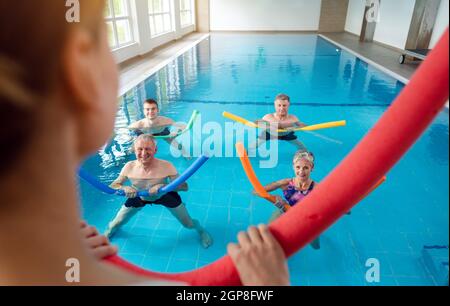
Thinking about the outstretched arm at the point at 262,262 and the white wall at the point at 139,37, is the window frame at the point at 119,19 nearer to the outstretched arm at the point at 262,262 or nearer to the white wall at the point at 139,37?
the white wall at the point at 139,37

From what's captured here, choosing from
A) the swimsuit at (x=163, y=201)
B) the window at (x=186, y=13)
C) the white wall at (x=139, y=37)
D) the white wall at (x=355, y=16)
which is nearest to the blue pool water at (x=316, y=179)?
the swimsuit at (x=163, y=201)

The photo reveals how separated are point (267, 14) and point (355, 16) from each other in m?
5.42

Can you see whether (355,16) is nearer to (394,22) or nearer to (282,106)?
(394,22)

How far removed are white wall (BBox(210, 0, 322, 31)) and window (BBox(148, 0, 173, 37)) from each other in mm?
6316

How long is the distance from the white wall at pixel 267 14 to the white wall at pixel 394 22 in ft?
22.8

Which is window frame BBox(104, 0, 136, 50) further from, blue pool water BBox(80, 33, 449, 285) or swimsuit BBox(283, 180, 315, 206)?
swimsuit BBox(283, 180, 315, 206)

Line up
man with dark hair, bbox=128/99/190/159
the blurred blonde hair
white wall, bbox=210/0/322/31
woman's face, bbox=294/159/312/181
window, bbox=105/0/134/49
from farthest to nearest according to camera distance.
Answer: white wall, bbox=210/0/322/31 < window, bbox=105/0/134/49 < man with dark hair, bbox=128/99/190/159 < woman's face, bbox=294/159/312/181 < the blurred blonde hair

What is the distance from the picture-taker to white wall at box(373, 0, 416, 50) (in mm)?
11656

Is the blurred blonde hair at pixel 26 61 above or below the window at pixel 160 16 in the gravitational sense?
above

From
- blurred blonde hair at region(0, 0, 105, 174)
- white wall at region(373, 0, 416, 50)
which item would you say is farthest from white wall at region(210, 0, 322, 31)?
blurred blonde hair at region(0, 0, 105, 174)

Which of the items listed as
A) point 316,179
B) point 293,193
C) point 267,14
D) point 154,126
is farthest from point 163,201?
point 267,14

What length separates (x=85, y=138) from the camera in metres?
0.52

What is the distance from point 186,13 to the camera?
64.5 feet

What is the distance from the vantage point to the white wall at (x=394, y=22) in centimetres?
1166
